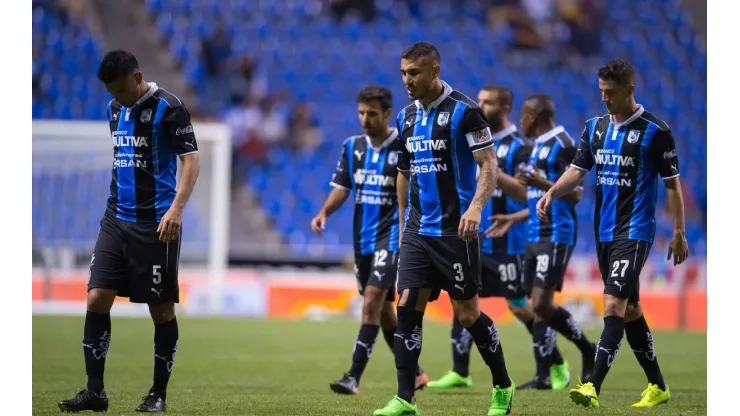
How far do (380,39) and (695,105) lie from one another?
7.80 metres

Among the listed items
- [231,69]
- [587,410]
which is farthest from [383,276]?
[231,69]

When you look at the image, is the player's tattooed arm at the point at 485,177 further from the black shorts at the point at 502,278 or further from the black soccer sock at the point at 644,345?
the black shorts at the point at 502,278

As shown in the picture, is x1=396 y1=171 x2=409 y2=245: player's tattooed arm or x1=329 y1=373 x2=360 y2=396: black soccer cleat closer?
x1=396 y1=171 x2=409 y2=245: player's tattooed arm

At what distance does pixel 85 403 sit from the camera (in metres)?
6.62

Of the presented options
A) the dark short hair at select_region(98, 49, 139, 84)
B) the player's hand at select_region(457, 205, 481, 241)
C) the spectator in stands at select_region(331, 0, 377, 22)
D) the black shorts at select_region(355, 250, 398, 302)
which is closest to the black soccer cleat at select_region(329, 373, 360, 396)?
the black shorts at select_region(355, 250, 398, 302)

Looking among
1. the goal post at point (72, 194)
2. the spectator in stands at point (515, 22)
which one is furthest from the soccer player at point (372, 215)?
the spectator in stands at point (515, 22)

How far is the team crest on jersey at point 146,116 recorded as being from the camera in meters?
6.86

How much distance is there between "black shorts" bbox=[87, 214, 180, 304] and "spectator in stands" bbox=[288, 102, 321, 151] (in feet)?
58.7

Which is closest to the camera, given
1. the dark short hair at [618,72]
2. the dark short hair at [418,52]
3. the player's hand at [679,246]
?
the dark short hair at [418,52]

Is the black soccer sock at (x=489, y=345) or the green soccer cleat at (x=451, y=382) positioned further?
the green soccer cleat at (x=451, y=382)

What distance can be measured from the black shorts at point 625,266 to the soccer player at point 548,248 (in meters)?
1.67

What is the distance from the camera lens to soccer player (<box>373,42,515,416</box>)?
6.55 metres

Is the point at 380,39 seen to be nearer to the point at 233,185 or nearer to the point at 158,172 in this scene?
the point at 233,185

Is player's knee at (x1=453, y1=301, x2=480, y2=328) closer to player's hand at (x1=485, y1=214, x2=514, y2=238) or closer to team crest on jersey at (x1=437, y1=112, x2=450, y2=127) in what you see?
team crest on jersey at (x1=437, y1=112, x2=450, y2=127)
